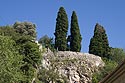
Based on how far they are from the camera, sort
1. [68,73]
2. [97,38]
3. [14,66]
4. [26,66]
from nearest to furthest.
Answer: [14,66], [26,66], [68,73], [97,38]

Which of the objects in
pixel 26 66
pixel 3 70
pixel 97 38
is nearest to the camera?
pixel 3 70

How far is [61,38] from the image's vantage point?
67.2 metres

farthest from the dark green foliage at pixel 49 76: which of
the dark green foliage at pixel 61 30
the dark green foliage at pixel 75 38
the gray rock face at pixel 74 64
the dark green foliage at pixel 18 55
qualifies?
the dark green foliage at pixel 75 38

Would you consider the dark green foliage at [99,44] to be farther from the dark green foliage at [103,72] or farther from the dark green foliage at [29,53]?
the dark green foliage at [29,53]

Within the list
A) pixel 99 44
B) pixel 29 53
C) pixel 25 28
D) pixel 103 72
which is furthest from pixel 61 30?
pixel 29 53

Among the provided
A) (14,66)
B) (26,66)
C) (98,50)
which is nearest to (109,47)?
(98,50)

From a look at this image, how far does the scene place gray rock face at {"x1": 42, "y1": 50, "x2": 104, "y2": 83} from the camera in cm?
6009

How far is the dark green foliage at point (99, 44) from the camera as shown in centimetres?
6850

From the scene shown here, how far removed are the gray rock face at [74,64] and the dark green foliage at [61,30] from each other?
107 inches

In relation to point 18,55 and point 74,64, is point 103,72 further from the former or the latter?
point 18,55

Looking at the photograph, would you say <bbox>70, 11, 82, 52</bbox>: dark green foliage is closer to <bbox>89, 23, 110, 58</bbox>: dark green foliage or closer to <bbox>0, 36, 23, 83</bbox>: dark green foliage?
<bbox>89, 23, 110, 58</bbox>: dark green foliage

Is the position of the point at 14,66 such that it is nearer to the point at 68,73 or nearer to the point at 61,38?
the point at 68,73

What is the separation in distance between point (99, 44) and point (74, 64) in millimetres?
8457

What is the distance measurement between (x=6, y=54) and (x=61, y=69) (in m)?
22.7
